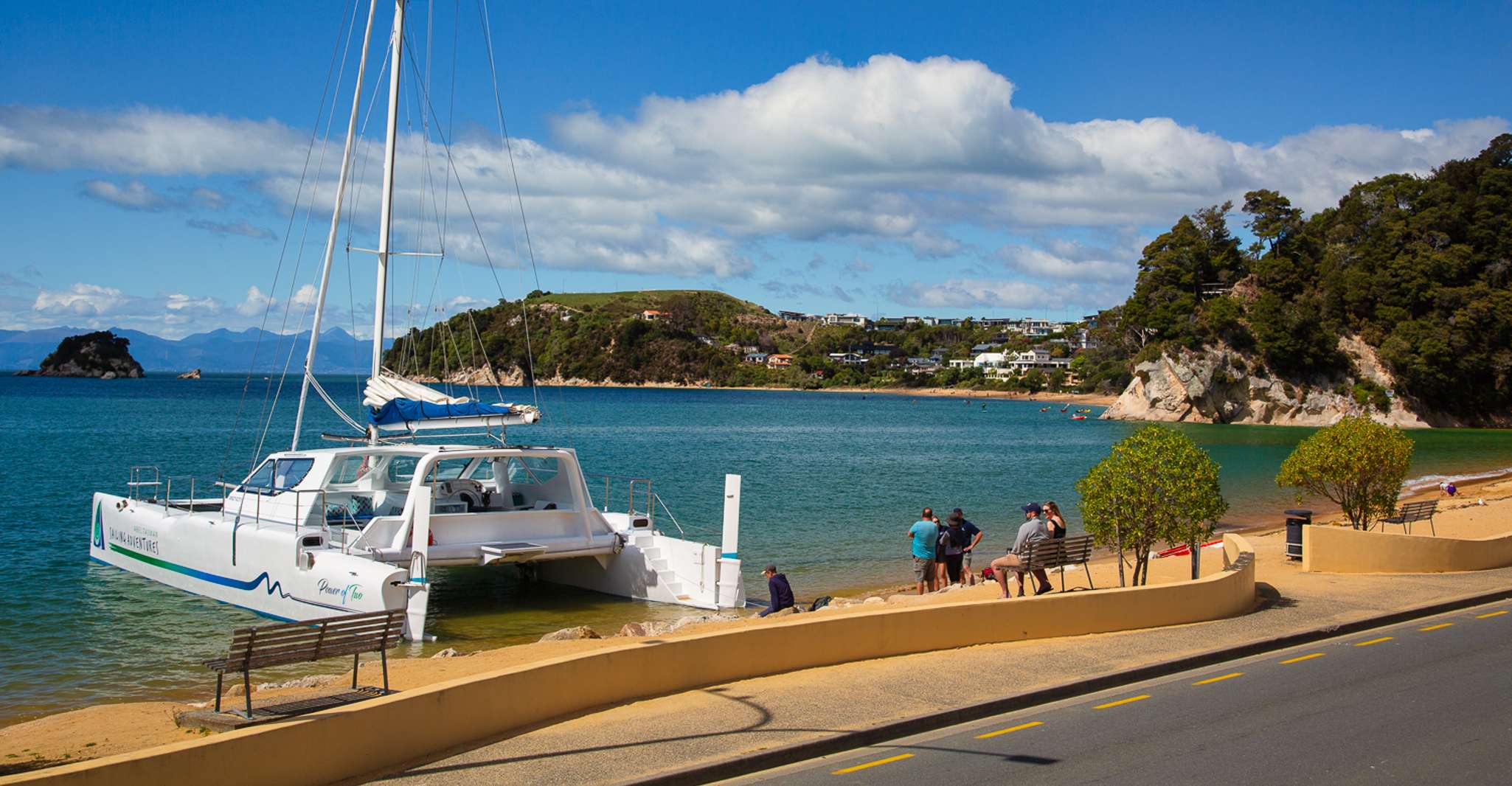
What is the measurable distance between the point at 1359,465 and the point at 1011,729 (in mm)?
13870

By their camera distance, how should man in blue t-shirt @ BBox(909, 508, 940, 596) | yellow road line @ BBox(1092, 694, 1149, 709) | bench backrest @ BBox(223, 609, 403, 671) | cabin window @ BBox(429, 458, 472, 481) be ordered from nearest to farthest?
bench backrest @ BBox(223, 609, 403, 671) → yellow road line @ BBox(1092, 694, 1149, 709) → man in blue t-shirt @ BBox(909, 508, 940, 596) → cabin window @ BBox(429, 458, 472, 481)

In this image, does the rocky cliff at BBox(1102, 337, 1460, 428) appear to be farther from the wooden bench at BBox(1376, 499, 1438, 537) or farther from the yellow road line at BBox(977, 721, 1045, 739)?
the yellow road line at BBox(977, 721, 1045, 739)

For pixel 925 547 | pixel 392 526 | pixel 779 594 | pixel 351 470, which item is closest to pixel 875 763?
pixel 779 594

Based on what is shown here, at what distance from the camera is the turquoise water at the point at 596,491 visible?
51.6ft

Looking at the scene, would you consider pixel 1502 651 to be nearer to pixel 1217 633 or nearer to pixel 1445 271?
pixel 1217 633

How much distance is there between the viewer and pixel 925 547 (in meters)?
17.2

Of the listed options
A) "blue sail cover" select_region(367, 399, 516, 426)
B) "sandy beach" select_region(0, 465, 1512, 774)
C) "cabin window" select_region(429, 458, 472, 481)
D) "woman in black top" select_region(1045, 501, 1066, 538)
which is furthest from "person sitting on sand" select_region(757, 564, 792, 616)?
"cabin window" select_region(429, 458, 472, 481)

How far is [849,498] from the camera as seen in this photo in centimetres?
3797

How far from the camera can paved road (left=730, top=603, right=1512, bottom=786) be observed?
732 centimetres

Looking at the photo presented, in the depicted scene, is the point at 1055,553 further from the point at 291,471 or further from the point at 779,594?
the point at 291,471

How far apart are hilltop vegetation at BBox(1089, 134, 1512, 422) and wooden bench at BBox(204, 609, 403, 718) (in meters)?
99.3

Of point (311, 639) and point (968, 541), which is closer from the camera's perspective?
point (311, 639)

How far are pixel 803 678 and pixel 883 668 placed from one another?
34.1 inches

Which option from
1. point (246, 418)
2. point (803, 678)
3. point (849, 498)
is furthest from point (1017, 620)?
point (246, 418)
